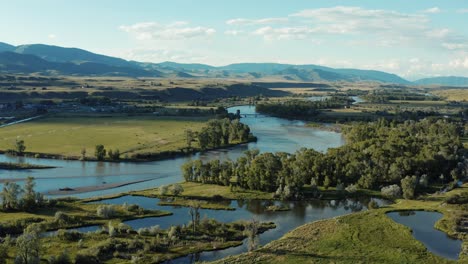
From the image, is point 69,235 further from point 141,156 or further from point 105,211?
point 141,156

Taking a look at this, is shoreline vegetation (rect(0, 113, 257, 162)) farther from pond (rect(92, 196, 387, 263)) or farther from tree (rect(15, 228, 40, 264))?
tree (rect(15, 228, 40, 264))

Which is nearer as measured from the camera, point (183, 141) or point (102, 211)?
point (102, 211)

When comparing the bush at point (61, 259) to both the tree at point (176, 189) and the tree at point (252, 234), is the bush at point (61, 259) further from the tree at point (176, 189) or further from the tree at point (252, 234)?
the tree at point (176, 189)

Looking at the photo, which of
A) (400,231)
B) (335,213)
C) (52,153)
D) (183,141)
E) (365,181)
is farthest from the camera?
(183,141)

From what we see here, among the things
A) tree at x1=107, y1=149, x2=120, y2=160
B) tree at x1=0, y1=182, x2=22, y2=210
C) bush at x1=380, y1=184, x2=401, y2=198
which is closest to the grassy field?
tree at x1=107, y1=149, x2=120, y2=160

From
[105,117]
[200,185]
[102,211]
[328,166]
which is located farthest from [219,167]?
[105,117]

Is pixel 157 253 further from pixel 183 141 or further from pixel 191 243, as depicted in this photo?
pixel 183 141
